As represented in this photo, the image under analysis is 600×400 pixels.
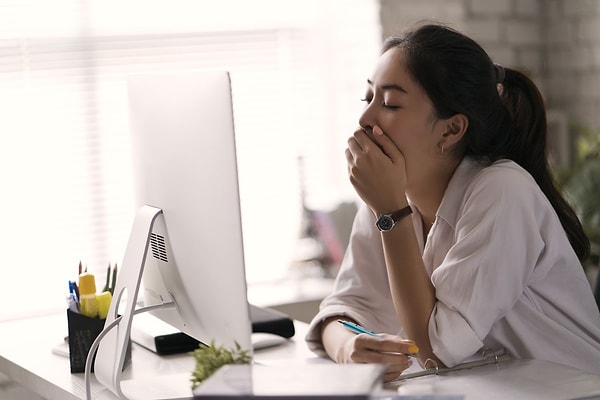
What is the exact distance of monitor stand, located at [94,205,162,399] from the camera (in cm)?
147

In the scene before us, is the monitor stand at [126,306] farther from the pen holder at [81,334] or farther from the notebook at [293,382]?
the notebook at [293,382]

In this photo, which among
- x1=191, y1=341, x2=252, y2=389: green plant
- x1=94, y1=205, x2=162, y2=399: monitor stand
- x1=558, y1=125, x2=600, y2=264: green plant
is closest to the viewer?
x1=191, y1=341, x2=252, y2=389: green plant

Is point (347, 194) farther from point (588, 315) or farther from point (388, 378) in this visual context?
point (388, 378)

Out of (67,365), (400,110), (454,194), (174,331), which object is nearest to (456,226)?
(454,194)

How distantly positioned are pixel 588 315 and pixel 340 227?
1608mm

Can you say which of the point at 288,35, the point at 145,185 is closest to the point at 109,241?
the point at 288,35

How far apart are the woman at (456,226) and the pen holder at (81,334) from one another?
0.40m

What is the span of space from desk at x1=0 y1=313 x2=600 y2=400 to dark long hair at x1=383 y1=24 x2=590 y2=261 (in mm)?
411

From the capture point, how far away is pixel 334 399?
36.6 inches

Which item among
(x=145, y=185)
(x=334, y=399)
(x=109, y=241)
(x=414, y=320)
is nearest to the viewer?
(x=334, y=399)

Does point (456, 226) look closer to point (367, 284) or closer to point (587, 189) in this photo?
point (367, 284)

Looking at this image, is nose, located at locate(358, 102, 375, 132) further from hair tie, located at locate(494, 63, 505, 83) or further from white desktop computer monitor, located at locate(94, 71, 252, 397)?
white desktop computer monitor, located at locate(94, 71, 252, 397)

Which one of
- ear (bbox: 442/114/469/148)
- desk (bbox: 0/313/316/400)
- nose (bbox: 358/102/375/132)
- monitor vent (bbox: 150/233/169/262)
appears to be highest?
nose (bbox: 358/102/375/132)

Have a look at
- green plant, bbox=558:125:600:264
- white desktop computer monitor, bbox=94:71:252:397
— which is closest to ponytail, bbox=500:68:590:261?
white desktop computer monitor, bbox=94:71:252:397
